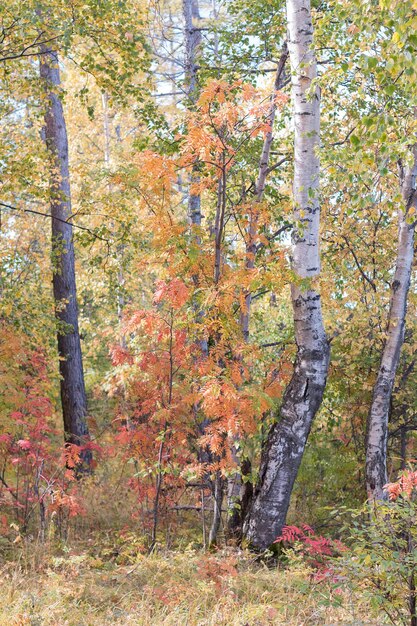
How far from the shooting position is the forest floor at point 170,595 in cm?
414

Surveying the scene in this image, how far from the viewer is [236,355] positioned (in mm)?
5957

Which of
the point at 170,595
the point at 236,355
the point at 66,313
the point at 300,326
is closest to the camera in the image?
the point at 170,595

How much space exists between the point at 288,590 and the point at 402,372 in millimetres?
4034

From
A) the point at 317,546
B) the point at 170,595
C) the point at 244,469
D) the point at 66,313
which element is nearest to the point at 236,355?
the point at 244,469

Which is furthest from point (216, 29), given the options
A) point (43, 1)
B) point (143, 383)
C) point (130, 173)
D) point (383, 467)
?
point (383, 467)

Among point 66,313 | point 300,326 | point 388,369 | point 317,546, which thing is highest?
point 66,313

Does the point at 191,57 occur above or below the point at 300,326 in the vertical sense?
above

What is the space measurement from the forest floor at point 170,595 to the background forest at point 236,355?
24mm

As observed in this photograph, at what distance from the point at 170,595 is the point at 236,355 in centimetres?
207

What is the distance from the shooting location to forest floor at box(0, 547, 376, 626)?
4.14 m

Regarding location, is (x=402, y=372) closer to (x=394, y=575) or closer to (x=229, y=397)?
(x=229, y=397)

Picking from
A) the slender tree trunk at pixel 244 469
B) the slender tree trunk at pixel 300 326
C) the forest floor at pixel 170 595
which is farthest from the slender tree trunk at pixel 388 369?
the forest floor at pixel 170 595

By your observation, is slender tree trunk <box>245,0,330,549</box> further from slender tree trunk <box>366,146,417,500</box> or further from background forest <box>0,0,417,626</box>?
slender tree trunk <box>366,146,417,500</box>

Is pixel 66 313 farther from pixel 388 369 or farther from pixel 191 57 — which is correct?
pixel 388 369
